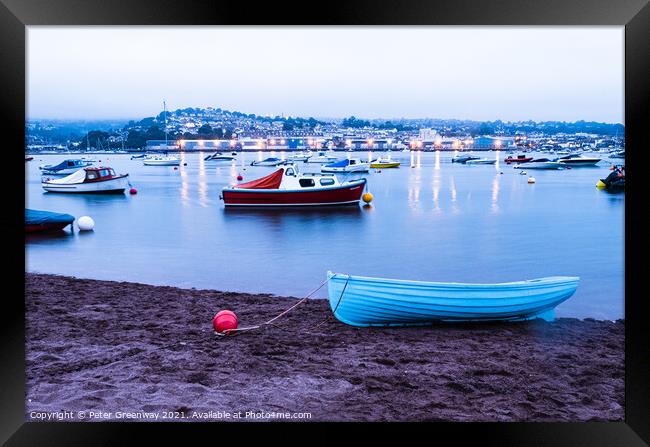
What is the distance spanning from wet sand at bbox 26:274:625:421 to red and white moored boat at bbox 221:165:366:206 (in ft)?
32.9

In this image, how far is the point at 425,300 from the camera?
504cm

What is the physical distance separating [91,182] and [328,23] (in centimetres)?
1844

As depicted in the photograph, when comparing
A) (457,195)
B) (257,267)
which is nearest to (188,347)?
(257,267)

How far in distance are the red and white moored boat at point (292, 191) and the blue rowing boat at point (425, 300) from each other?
416 inches

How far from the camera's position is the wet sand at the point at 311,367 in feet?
11.9

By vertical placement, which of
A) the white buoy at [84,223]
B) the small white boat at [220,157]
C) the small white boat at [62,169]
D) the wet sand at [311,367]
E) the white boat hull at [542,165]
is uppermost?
the small white boat at [220,157]

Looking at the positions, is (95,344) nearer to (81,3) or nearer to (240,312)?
(240,312)

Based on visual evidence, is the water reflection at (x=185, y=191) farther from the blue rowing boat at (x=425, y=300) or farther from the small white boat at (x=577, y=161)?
the small white boat at (x=577, y=161)

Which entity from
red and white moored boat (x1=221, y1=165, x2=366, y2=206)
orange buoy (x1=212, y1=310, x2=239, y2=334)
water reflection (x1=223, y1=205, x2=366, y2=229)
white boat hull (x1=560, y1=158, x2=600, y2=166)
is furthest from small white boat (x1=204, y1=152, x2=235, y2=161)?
orange buoy (x1=212, y1=310, x2=239, y2=334)

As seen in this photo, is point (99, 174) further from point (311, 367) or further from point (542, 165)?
point (542, 165)

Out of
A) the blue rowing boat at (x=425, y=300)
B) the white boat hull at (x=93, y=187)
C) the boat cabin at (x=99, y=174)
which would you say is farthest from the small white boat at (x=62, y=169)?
the blue rowing boat at (x=425, y=300)

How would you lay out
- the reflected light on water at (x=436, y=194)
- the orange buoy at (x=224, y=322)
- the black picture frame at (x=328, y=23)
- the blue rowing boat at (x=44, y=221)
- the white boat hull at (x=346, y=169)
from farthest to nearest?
the white boat hull at (x=346, y=169) → the reflected light on water at (x=436, y=194) → the blue rowing boat at (x=44, y=221) → the orange buoy at (x=224, y=322) → the black picture frame at (x=328, y=23)
